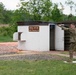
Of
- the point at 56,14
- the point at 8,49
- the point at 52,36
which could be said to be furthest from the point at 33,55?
the point at 56,14

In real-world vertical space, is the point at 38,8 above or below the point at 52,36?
above

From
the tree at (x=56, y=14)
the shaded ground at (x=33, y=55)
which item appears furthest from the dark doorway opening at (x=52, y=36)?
the tree at (x=56, y=14)

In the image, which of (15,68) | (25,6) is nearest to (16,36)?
(15,68)

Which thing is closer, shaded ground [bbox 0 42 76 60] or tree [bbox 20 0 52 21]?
shaded ground [bbox 0 42 76 60]

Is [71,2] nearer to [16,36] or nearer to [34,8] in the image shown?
[34,8]

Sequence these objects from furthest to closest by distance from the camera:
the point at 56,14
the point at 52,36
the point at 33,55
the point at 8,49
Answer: the point at 56,14 → the point at 8,49 → the point at 52,36 → the point at 33,55

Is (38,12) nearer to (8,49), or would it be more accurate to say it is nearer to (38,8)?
(38,8)

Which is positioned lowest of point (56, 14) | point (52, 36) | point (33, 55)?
point (33, 55)

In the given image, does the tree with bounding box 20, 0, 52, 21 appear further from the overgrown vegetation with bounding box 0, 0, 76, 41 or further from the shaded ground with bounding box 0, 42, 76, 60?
the shaded ground with bounding box 0, 42, 76, 60

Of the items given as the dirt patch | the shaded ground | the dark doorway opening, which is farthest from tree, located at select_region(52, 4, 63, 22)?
the shaded ground

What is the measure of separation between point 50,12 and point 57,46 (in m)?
17.5

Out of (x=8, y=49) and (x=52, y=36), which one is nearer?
(x=52, y=36)

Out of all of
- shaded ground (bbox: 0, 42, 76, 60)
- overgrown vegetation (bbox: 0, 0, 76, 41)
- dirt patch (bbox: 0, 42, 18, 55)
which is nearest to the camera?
shaded ground (bbox: 0, 42, 76, 60)

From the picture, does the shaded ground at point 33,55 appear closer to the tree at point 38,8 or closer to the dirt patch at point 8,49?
the dirt patch at point 8,49
